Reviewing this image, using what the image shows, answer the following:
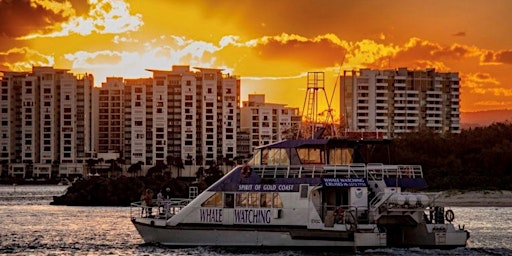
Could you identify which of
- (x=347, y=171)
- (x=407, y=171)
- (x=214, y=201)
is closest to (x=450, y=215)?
(x=407, y=171)

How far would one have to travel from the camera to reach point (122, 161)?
164750 mm

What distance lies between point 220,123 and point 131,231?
123 meters

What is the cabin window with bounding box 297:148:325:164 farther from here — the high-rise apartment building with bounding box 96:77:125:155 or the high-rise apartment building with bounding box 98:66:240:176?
the high-rise apartment building with bounding box 96:77:125:155

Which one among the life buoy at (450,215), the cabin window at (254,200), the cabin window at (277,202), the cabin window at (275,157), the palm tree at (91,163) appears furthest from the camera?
the palm tree at (91,163)

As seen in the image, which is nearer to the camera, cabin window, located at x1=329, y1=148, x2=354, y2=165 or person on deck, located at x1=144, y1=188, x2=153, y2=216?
cabin window, located at x1=329, y1=148, x2=354, y2=165

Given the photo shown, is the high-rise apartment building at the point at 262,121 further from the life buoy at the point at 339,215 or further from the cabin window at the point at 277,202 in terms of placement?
the life buoy at the point at 339,215

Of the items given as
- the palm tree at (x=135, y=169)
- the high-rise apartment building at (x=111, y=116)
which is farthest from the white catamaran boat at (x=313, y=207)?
the high-rise apartment building at (x=111, y=116)

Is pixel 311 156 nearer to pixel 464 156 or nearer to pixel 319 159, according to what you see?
Answer: pixel 319 159

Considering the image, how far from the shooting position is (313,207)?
32.0m

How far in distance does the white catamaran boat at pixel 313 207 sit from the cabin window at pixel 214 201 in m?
0.03

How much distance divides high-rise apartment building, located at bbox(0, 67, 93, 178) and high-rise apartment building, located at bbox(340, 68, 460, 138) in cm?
4786

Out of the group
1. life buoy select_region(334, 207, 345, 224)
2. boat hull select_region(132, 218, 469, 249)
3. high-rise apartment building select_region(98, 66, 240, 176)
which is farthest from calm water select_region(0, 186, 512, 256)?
high-rise apartment building select_region(98, 66, 240, 176)

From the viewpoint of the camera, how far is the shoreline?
7525cm

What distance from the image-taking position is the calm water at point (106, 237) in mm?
32562
